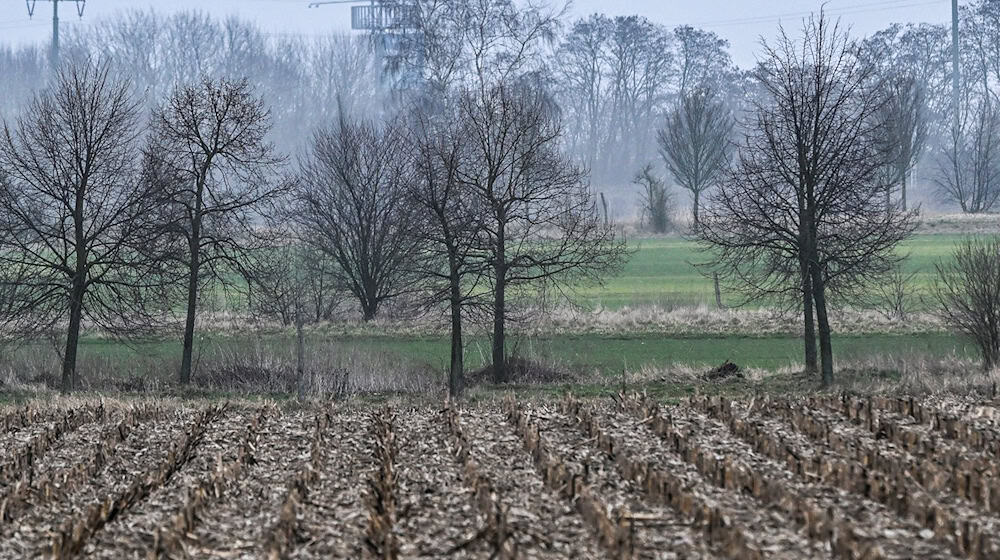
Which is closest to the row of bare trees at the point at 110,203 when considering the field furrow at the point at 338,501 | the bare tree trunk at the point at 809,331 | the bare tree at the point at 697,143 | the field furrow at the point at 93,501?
the field furrow at the point at 93,501

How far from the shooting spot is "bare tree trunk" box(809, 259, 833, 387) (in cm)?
2088

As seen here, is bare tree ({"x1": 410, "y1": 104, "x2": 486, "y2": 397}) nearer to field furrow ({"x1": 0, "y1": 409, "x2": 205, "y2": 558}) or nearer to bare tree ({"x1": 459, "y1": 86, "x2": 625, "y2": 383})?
bare tree ({"x1": 459, "y1": 86, "x2": 625, "y2": 383})

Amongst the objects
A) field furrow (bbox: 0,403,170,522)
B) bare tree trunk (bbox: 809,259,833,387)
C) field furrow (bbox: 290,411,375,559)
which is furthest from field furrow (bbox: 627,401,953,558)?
bare tree trunk (bbox: 809,259,833,387)

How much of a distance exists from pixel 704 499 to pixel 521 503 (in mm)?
1346

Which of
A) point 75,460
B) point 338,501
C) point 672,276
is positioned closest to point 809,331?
point 75,460

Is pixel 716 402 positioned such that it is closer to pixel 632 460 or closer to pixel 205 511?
pixel 632 460

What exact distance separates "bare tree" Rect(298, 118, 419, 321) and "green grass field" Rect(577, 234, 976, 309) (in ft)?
19.9

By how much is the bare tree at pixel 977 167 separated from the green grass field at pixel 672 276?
11.6 meters

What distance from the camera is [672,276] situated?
143 feet

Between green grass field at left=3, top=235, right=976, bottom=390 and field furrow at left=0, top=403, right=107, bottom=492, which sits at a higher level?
green grass field at left=3, top=235, right=976, bottom=390

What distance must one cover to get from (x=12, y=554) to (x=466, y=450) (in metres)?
4.45

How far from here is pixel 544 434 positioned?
1271cm

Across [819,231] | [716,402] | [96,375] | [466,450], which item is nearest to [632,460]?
[466,450]

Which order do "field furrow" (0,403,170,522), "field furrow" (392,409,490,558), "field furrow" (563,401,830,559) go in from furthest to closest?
1. "field furrow" (0,403,170,522)
2. "field furrow" (392,409,490,558)
3. "field furrow" (563,401,830,559)
